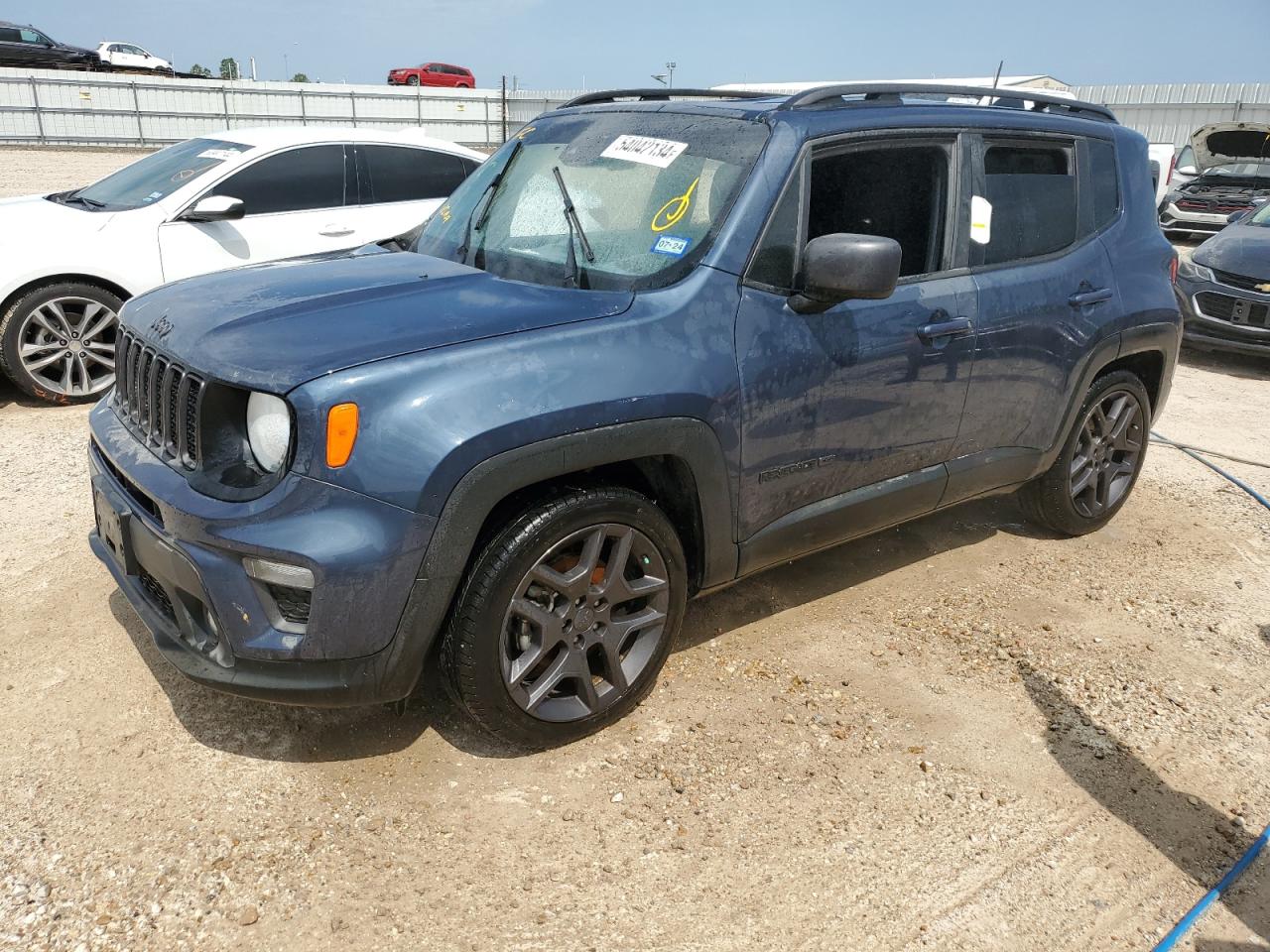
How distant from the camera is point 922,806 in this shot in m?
2.90

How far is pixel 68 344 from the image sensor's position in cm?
605

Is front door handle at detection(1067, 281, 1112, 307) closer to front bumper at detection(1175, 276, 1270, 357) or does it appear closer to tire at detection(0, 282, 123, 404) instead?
front bumper at detection(1175, 276, 1270, 357)

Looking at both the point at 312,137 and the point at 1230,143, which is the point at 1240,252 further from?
the point at 1230,143

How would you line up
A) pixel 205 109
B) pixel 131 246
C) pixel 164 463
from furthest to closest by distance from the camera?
pixel 205 109, pixel 131 246, pixel 164 463

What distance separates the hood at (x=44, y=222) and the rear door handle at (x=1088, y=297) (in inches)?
219

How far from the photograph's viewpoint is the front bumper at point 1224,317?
8.41m

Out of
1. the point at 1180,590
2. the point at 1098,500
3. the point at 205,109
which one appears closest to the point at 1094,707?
the point at 1180,590

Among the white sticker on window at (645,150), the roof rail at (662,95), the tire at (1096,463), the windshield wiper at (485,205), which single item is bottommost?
the tire at (1096,463)

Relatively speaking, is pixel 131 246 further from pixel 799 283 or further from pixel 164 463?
pixel 799 283

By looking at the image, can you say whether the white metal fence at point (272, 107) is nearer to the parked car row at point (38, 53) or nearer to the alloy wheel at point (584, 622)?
the parked car row at point (38, 53)

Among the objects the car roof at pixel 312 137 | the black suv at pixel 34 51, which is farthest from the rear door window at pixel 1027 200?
the black suv at pixel 34 51

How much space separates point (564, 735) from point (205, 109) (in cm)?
2883

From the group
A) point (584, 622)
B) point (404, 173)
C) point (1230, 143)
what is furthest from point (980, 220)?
point (1230, 143)

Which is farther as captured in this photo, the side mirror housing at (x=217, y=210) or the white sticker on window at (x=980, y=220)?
the side mirror housing at (x=217, y=210)
